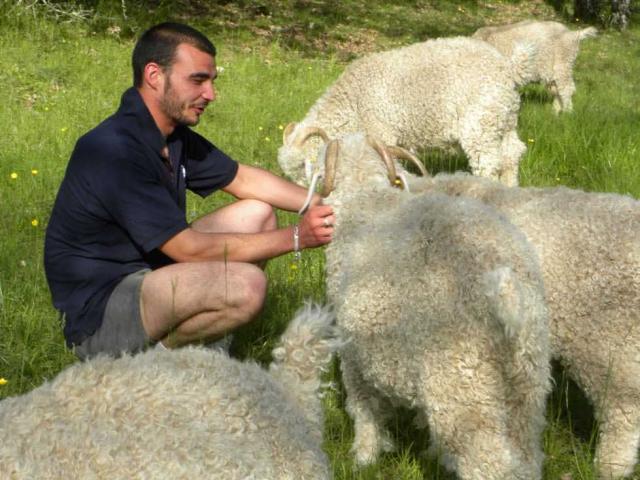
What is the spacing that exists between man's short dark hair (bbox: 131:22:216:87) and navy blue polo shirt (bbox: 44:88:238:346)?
0.15 meters

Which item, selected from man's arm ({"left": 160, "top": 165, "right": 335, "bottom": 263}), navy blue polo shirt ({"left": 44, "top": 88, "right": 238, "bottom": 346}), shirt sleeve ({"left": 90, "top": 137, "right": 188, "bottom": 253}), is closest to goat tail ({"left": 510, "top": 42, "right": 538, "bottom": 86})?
man's arm ({"left": 160, "top": 165, "right": 335, "bottom": 263})

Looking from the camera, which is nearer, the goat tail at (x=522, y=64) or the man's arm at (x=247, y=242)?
the man's arm at (x=247, y=242)

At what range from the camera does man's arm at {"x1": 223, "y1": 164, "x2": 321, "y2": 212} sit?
15.7 feet

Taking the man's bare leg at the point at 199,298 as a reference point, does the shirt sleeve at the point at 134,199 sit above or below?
above

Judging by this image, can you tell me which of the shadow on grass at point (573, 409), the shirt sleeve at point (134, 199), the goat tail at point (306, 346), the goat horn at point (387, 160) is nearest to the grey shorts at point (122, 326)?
the shirt sleeve at point (134, 199)

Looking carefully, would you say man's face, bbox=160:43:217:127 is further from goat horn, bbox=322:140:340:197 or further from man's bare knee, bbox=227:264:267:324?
man's bare knee, bbox=227:264:267:324

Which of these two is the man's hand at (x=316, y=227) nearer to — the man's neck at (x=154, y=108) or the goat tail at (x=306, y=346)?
the man's neck at (x=154, y=108)

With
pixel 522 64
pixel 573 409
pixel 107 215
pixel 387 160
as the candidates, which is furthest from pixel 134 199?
pixel 522 64

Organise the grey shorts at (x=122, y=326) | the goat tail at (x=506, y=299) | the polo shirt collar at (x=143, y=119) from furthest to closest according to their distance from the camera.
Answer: the polo shirt collar at (x=143, y=119), the grey shorts at (x=122, y=326), the goat tail at (x=506, y=299)

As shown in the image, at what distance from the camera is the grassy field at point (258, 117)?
4.29 metres

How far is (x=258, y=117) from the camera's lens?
29.8 feet

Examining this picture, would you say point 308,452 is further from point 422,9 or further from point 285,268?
point 422,9

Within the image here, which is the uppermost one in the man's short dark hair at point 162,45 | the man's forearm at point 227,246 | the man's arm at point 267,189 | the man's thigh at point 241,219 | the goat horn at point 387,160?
the man's short dark hair at point 162,45

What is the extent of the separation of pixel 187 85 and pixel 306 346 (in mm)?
1955
